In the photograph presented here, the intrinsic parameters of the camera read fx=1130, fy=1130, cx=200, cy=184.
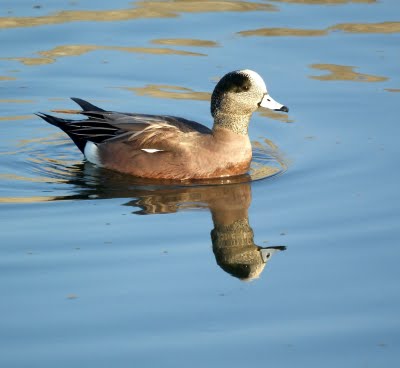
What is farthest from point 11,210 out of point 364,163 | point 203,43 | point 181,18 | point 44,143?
point 181,18

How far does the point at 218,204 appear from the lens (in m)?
8.69

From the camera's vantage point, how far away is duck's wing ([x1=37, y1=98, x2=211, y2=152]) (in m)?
9.55

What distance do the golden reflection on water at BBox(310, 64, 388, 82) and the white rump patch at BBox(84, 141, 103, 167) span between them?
274cm

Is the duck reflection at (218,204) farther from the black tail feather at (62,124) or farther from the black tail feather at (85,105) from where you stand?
the black tail feather at (85,105)

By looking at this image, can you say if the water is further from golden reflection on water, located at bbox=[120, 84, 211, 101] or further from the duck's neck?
the duck's neck

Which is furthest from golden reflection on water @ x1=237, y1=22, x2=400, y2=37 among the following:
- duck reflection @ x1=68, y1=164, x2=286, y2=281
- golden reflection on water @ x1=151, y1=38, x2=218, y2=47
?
duck reflection @ x1=68, y1=164, x2=286, y2=281

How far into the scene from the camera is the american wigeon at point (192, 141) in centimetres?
940

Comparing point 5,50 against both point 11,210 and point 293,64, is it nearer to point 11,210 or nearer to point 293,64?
point 293,64

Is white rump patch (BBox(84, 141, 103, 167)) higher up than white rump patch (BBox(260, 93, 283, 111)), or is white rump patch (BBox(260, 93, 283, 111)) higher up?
white rump patch (BBox(260, 93, 283, 111))

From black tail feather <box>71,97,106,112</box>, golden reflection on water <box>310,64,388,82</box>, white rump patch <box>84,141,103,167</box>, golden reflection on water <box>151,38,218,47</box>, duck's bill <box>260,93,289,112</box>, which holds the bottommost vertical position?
white rump patch <box>84,141,103,167</box>

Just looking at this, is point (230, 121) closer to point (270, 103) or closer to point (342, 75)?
point (270, 103)

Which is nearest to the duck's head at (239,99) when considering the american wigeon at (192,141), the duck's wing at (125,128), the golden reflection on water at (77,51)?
the american wigeon at (192,141)

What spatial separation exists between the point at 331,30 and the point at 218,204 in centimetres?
479

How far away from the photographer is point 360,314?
21.6ft
